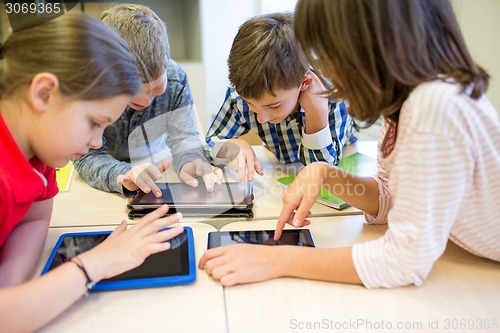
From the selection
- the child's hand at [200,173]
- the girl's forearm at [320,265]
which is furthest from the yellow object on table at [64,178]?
the girl's forearm at [320,265]

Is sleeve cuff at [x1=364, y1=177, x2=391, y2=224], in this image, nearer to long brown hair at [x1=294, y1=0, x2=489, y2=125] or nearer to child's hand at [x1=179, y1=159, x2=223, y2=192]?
long brown hair at [x1=294, y1=0, x2=489, y2=125]

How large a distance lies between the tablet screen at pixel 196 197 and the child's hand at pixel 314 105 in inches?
11.1

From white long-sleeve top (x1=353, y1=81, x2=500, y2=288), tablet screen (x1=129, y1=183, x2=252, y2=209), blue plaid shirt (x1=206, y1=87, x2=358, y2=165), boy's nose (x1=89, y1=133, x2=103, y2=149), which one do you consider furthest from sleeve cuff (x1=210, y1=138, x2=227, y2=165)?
white long-sleeve top (x1=353, y1=81, x2=500, y2=288)

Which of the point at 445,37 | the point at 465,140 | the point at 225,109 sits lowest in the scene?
the point at 225,109

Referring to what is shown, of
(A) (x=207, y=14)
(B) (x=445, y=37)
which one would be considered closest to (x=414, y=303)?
(B) (x=445, y=37)

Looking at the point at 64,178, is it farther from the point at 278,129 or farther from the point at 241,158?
the point at 278,129

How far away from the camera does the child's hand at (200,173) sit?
100 centimetres

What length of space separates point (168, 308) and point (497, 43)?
1815 mm

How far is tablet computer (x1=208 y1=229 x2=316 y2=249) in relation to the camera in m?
0.76

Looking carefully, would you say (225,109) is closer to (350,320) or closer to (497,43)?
(350,320)

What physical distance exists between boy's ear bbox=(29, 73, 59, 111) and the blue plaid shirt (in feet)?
2.02

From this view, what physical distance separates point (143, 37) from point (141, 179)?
1.07ft

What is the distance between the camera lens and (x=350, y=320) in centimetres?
58

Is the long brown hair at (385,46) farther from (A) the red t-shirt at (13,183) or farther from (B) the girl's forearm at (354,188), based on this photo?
(A) the red t-shirt at (13,183)
